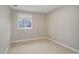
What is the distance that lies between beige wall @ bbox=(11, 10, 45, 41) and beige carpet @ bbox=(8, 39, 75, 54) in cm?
13

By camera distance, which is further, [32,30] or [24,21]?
[32,30]

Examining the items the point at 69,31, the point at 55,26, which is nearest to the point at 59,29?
the point at 55,26

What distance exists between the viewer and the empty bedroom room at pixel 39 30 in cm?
141

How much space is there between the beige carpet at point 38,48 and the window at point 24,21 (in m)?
0.32

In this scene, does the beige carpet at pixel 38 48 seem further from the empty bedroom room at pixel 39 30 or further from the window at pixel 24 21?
the window at pixel 24 21

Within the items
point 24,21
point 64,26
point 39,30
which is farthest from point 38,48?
point 64,26

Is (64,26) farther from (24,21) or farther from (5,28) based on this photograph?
(5,28)

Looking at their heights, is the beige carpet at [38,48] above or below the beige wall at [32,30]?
below

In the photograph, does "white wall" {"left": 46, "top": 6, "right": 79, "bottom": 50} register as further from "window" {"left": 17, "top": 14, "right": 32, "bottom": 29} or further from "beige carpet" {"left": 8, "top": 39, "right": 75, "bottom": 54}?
"window" {"left": 17, "top": 14, "right": 32, "bottom": 29}

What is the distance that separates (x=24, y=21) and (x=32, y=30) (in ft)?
0.87

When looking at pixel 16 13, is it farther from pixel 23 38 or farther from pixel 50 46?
pixel 50 46

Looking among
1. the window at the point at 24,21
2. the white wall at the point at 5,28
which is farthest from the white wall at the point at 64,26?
the white wall at the point at 5,28

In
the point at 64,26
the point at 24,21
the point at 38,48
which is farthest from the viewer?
the point at 64,26

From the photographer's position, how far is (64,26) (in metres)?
1.67
